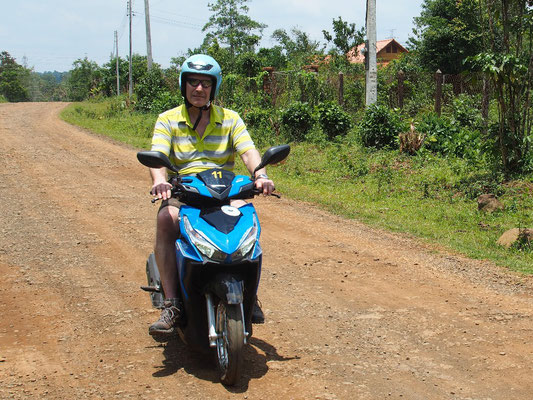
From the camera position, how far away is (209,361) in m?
4.36

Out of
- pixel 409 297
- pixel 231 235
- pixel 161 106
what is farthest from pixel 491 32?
pixel 161 106

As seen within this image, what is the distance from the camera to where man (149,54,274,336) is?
4.19 metres

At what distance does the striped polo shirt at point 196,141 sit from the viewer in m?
4.41

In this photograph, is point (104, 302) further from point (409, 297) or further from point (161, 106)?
point (161, 106)

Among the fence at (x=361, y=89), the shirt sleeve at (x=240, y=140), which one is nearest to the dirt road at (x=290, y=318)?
the shirt sleeve at (x=240, y=140)

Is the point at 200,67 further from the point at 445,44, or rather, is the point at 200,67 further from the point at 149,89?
the point at 445,44

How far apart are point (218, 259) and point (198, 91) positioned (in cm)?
130

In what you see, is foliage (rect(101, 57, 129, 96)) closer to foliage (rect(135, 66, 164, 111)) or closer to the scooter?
foliage (rect(135, 66, 164, 111))

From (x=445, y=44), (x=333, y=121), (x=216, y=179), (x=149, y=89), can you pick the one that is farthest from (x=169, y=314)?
(x=445, y=44)

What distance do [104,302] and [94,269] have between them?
3.32 ft

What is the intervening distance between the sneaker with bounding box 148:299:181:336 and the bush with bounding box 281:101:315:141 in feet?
40.9

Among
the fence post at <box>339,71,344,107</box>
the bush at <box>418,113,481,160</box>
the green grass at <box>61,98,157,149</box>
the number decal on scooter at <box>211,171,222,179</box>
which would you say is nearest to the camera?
the number decal on scooter at <box>211,171,222,179</box>

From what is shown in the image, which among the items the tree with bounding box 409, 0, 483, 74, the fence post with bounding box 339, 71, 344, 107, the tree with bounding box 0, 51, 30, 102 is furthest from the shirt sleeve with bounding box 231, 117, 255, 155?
the tree with bounding box 0, 51, 30, 102

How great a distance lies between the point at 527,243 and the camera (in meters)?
7.41
